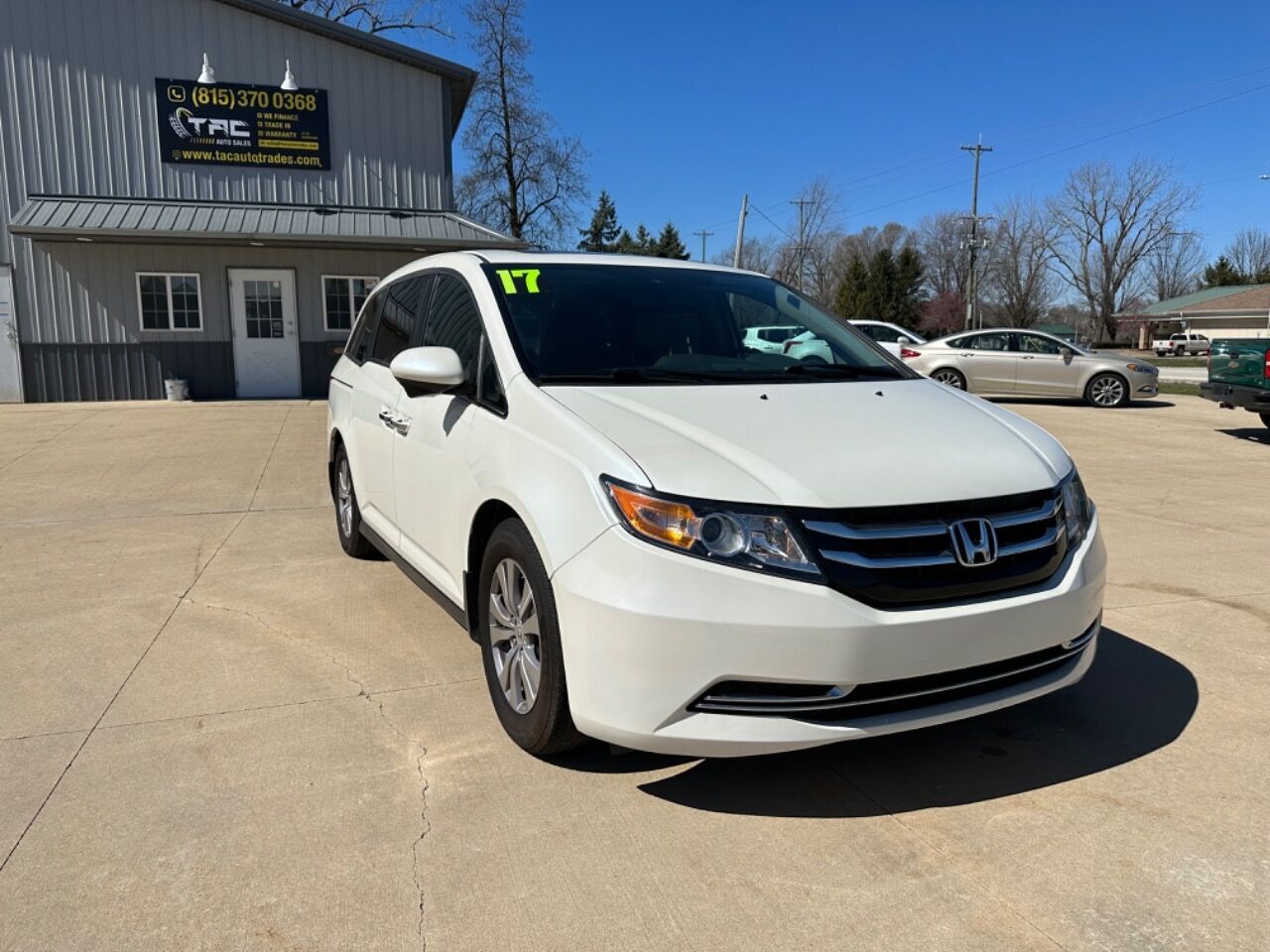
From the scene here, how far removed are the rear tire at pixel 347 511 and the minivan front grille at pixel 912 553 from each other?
3.48 metres

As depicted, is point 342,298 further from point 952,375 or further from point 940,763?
point 940,763

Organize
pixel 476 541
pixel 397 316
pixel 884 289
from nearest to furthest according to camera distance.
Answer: pixel 476 541
pixel 397 316
pixel 884 289

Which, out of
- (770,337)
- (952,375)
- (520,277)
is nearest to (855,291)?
(952,375)

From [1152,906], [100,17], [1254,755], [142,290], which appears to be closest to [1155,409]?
[1254,755]

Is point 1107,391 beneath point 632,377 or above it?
beneath

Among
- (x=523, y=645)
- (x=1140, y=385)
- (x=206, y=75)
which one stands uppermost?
(x=206, y=75)

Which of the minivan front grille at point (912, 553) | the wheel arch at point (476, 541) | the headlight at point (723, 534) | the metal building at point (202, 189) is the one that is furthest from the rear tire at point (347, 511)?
the metal building at point (202, 189)

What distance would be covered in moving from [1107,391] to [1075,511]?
1575cm

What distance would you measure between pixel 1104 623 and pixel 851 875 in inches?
106

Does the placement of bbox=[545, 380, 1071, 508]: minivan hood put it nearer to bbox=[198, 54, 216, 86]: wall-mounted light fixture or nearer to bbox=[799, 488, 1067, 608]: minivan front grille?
bbox=[799, 488, 1067, 608]: minivan front grille

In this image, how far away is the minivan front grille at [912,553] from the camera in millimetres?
2580

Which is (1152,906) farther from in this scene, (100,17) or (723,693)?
(100,17)

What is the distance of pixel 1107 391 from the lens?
1706 centimetres

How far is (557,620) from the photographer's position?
9.20 ft
